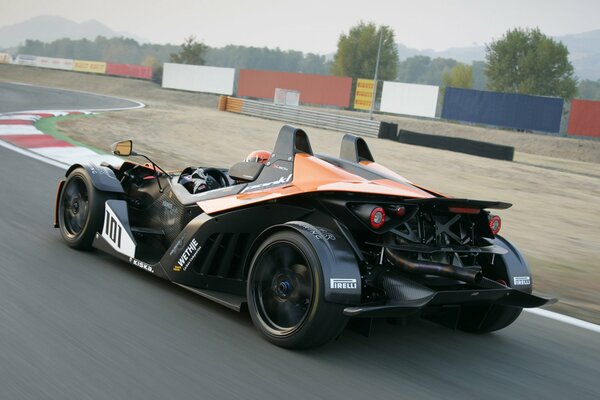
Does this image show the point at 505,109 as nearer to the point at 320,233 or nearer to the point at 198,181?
the point at 198,181

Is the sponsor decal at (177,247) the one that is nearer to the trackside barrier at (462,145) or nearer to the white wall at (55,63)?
the trackside barrier at (462,145)

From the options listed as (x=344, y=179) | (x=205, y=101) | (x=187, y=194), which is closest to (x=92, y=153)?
(x=187, y=194)

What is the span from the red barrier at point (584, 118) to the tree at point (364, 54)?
→ 5393 cm

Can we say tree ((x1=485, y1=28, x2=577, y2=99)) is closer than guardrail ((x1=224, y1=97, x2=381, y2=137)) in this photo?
No

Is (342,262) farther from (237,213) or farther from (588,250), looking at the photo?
(588,250)

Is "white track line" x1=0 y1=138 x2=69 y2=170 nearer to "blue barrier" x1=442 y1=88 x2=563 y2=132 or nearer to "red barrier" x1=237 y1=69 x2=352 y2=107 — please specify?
"blue barrier" x1=442 y1=88 x2=563 y2=132

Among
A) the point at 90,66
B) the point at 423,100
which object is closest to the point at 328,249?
the point at 423,100

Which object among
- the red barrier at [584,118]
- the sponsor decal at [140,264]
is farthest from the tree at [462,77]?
the sponsor decal at [140,264]

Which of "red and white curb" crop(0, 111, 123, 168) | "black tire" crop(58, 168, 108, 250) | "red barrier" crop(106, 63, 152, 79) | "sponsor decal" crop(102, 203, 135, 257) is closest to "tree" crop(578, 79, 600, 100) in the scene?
"red barrier" crop(106, 63, 152, 79)

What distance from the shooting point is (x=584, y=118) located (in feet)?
138

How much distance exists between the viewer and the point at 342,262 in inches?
154

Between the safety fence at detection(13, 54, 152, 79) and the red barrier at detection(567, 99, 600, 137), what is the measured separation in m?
44.4

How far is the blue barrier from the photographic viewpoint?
41841 millimetres

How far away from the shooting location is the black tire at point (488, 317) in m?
4.73
